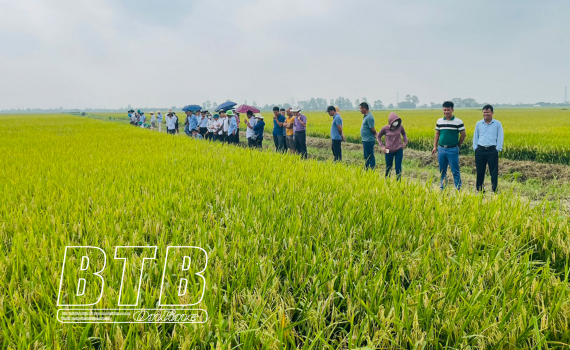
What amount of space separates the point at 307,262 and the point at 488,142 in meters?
5.45

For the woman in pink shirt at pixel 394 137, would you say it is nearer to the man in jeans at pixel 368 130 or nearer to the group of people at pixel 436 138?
the group of people at pixel 436 138

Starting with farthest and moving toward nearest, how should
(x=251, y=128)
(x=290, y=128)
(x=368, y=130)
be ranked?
1. (x=251, y=128)
2. (x=290, y=128)
3. (x=368, y=130)

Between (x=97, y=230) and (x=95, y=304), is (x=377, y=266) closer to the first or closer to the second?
(x=95, y=304)

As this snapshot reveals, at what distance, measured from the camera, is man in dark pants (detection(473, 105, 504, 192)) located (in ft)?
19.4

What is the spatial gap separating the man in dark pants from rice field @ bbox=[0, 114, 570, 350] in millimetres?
2927

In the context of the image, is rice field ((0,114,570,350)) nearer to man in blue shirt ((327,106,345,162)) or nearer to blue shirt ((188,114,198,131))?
man in blue shirt ((327,106,345,162))

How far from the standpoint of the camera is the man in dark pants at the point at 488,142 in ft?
19.4

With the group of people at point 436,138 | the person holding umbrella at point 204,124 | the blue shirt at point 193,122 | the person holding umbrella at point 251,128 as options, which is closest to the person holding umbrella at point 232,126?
the person holding umbrella at point 251,128

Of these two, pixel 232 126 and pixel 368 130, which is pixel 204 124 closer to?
pixel 232 126

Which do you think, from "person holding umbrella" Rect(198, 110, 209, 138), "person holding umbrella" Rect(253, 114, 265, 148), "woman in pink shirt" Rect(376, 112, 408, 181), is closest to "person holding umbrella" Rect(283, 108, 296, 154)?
"person holding umbrella" Rect(253, 114, 265, 148)

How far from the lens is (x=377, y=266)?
2047 millimetres

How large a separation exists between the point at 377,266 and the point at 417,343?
2.55 feet

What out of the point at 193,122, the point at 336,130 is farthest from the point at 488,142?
the point at 193,122

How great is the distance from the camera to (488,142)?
19.7ft
